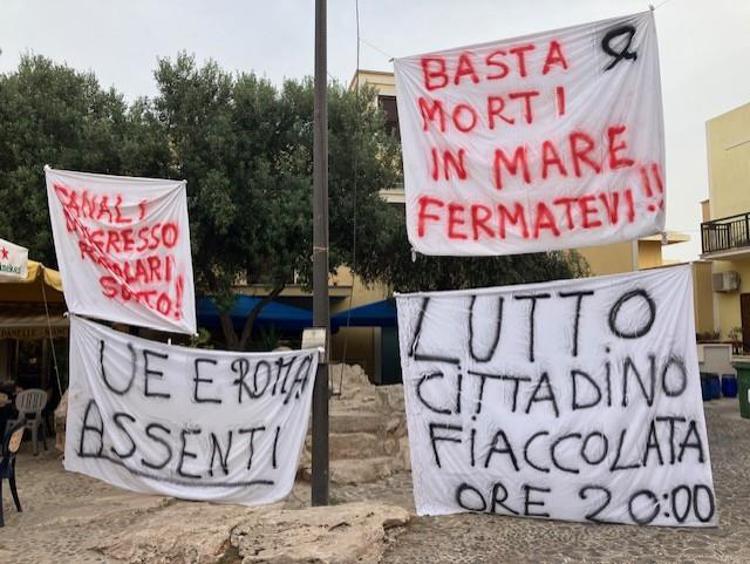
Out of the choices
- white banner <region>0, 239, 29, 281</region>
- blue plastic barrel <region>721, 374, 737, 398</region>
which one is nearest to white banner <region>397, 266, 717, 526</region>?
white banner <region>0, 239, 29, 281</region>

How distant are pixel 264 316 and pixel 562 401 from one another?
487 inches

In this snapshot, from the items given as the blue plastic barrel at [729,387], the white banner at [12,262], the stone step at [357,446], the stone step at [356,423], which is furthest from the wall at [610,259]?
the white banner at [12,262]

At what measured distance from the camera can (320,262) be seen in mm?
6250

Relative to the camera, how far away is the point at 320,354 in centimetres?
594

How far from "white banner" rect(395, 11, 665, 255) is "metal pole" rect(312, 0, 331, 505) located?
1144mm

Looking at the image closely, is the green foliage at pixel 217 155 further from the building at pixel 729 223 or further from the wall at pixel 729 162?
the wall at pixel 729 162

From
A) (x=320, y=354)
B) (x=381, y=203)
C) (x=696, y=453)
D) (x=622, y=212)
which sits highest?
(x=381, y=203)

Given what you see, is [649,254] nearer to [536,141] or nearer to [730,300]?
[730,300]

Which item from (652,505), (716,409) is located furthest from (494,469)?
(716,409)

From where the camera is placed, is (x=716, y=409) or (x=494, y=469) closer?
(x=494, y=469)

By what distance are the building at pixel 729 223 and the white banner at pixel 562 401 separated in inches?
720

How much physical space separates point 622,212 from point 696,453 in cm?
181

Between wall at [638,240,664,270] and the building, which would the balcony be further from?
wall at [638,240,664,270]

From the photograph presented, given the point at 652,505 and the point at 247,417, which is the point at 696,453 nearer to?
the point at 652,505
